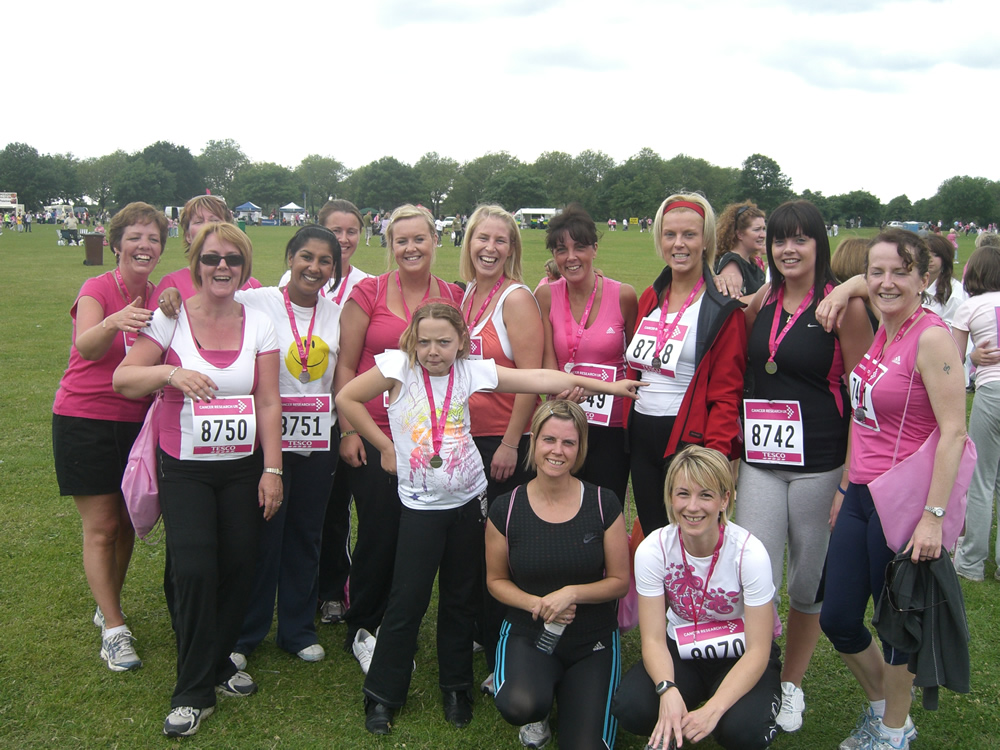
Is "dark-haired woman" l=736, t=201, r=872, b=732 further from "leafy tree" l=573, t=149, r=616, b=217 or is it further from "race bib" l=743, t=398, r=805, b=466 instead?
"leafy tree" l=573, t=149, r=616, b=217

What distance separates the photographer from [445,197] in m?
129

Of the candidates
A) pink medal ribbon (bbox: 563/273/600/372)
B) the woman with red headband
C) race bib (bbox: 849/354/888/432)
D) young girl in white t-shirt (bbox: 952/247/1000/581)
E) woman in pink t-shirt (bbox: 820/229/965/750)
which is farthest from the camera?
young girl in white t-shirt (bbox: 952/247/1000/581)

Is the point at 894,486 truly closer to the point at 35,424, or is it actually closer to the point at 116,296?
the point at 116,296

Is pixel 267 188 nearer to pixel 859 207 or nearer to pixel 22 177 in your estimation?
pixel 22 177

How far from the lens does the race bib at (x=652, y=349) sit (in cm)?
351

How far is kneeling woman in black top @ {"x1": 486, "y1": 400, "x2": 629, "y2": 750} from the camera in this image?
3.30m

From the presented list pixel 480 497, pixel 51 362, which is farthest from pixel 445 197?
pixel 480 497

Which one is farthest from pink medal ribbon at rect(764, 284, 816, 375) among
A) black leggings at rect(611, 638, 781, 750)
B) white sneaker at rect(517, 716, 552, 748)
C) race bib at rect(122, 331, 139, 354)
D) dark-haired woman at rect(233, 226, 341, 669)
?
race bib at rect(122, 331, 139, 354)

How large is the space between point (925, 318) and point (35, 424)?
341 inches

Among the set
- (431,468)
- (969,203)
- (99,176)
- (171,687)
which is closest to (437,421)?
(431,468)

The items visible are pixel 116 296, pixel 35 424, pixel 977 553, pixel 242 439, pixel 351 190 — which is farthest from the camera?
pixel 351 190

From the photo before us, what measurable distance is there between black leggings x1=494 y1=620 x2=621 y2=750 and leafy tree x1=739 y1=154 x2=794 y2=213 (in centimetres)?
10630

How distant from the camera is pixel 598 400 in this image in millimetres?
3795

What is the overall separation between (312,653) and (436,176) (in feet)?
435
